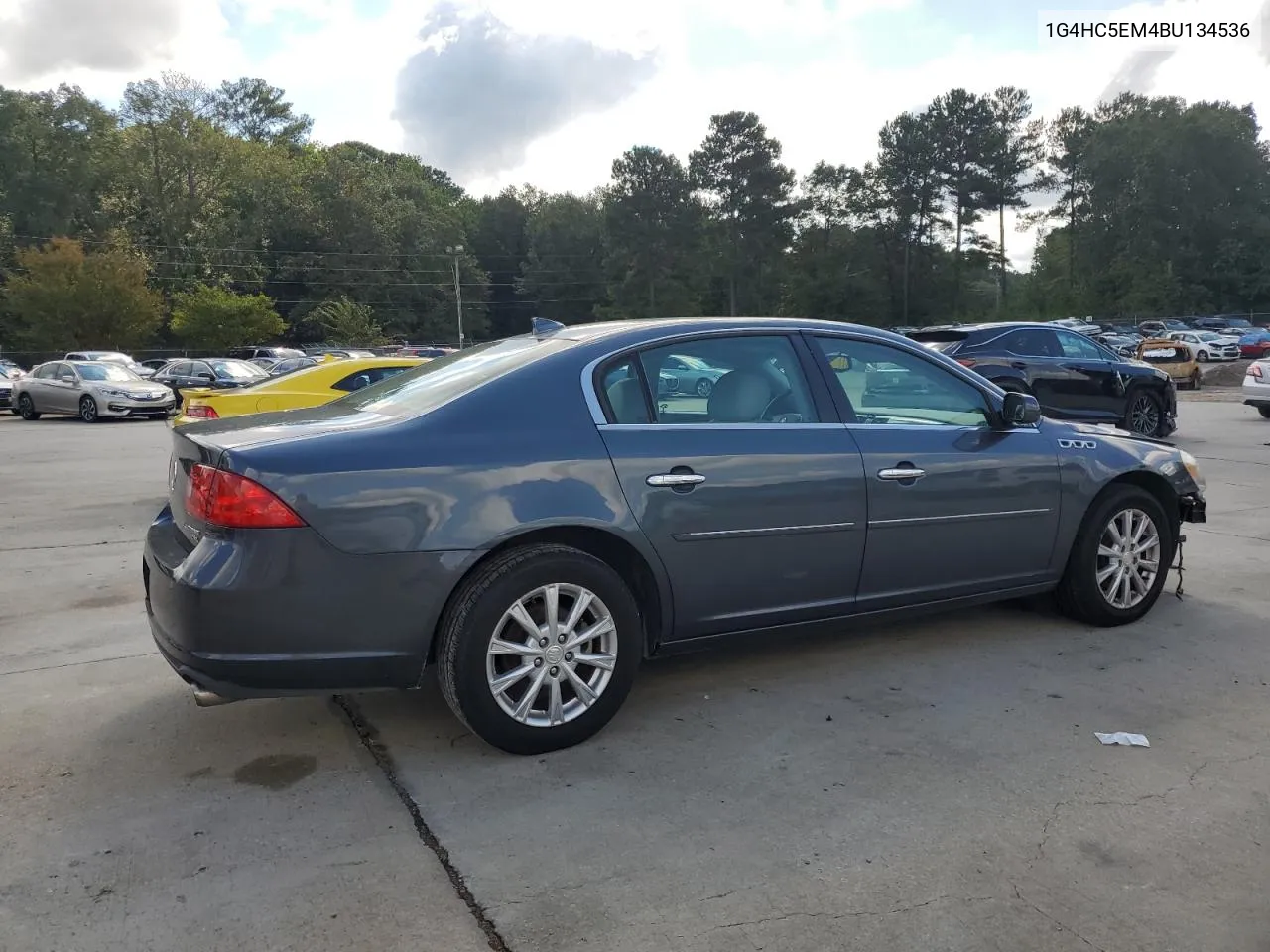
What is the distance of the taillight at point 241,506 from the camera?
3.33 meters

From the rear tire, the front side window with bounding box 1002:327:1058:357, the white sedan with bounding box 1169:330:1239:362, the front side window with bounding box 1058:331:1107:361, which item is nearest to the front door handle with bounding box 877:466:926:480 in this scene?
the front side window with bounding box 1002:327:1058:357

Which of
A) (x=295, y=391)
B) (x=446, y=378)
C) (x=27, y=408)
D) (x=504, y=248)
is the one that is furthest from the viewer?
(x=504, y=248)

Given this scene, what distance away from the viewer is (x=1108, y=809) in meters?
3.31

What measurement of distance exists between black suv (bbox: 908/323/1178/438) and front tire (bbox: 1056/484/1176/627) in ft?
26.9

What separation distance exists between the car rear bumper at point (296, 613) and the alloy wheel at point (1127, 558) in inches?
135

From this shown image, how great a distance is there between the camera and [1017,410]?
188 inches

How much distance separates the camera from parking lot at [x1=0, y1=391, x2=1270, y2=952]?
8.88 ft

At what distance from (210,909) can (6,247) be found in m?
71.6

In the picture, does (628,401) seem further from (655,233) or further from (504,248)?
(504,248)

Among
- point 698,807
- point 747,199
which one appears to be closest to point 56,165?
point 747,199

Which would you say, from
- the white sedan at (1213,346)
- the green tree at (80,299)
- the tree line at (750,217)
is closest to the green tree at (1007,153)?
the tree line at (750,217)

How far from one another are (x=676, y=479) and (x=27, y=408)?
24.8 m

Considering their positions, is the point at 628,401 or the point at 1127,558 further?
the point at 1127,558

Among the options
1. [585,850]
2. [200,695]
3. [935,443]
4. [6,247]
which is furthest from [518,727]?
[6,247]
